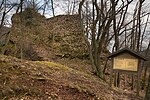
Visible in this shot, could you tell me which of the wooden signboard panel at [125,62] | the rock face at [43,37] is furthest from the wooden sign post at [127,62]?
the rock face at [43,37]

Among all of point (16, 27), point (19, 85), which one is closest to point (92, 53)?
point (19, 85)

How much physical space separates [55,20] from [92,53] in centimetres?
1373

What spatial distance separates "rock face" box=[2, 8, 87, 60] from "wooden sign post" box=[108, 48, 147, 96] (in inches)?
378

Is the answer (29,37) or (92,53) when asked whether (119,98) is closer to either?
(92,53)

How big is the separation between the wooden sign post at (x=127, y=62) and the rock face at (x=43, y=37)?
9613mm

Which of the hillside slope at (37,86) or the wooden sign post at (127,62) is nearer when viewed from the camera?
the hillside slope at (37,86)

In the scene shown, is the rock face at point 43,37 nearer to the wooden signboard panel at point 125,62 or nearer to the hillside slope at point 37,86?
the wooden signboard panel at point 125,62

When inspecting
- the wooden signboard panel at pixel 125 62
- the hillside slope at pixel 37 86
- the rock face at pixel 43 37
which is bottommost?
the hillside slope at pixel 37 86

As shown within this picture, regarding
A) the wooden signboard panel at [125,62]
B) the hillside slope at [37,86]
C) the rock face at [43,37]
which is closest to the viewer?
the hillside slope at [37,86]

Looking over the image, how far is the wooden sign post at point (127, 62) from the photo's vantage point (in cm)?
1053

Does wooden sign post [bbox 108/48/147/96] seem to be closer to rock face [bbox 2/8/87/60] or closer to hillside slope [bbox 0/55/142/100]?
hillside slope [bbox 0/55/142/100]

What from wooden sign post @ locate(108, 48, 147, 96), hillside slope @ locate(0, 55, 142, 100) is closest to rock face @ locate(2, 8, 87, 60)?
wooden sign post @ locate(108, 48, 147, 96)

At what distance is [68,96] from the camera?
7117 mm

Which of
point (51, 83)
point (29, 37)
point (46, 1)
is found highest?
point (46, 1)
